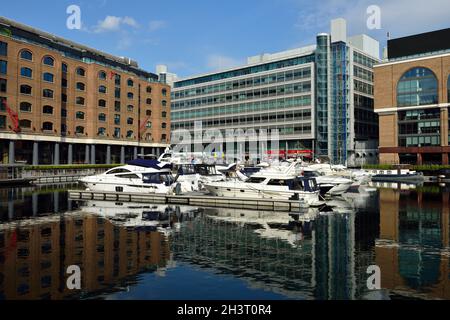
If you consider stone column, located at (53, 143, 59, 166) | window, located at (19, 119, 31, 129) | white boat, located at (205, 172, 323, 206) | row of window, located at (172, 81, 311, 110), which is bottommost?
white boat, located at (205, 172, 323, 206)

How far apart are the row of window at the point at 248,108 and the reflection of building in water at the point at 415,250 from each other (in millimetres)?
81321

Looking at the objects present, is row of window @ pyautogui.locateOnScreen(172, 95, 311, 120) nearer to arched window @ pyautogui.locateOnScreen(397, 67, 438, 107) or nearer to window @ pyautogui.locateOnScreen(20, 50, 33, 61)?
arched window @ pyautogui.locateOnScreen(397, 67, 438, 107)

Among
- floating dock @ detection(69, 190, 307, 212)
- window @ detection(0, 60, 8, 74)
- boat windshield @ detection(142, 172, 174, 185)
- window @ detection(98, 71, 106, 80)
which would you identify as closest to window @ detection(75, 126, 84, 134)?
window @ detection(98, 71, 106, 80)

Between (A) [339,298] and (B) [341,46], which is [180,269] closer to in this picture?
(A) [339,298]

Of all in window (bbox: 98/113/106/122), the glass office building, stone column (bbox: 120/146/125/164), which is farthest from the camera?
the glass office building

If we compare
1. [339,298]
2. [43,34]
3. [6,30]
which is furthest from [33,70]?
[339,298]

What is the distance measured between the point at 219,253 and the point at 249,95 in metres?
113

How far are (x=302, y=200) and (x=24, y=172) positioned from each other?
1959 inches

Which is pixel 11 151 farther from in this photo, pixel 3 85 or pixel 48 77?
pixel 48 77

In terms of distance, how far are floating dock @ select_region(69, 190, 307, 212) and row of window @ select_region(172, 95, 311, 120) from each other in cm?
8409

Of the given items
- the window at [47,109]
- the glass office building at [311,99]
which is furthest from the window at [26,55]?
the glass office building at [311,99]

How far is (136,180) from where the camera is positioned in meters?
43.3

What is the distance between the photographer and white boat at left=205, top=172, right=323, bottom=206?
36.7 metres

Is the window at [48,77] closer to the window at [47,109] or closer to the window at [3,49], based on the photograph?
the window at [47,109]
